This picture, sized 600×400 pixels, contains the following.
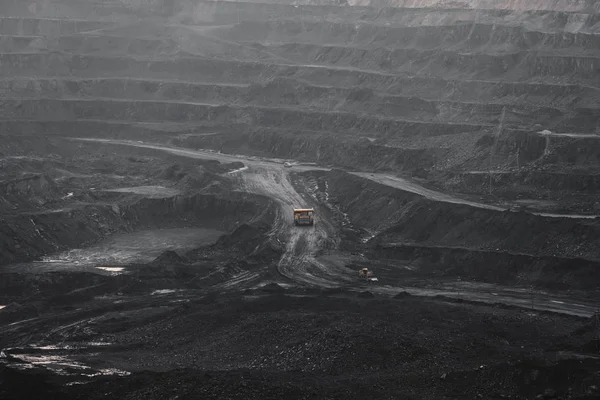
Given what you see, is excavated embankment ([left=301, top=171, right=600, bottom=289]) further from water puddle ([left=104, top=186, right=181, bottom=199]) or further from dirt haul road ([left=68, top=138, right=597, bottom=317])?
water puddle ([left=104, top=186, right=181, bottom=199])

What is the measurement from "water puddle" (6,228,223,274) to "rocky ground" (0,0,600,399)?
0.93 feet

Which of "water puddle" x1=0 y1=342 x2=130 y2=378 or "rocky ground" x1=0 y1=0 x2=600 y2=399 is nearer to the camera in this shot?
"water puddle" x1=0 y1=342 x2=130 y2=378

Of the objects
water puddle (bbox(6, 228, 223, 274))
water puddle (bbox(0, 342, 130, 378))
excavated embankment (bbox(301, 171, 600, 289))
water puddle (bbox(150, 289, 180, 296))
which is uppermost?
excavated embankment (bbox(301, 171, 600, 289))

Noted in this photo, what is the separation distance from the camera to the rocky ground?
36469 mm

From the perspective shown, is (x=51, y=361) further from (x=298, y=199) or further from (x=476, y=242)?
(x=298, y=199)

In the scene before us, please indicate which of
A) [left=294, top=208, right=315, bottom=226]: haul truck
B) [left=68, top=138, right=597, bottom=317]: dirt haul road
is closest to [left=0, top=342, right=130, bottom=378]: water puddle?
[left=68, top=138, right=597, bottom=317]: dirt haul road

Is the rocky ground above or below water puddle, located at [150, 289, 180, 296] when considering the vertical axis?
above

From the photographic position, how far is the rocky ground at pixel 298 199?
36469mm

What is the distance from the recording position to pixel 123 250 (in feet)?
189

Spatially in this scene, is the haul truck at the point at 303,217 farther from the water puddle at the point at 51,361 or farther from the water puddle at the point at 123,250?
the water puddle at the point at 51,361

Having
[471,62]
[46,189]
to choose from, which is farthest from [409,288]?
[471,62]

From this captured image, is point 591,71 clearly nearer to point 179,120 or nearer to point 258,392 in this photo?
point 179,120

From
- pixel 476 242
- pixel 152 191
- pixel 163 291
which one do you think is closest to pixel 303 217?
pixel 476 242

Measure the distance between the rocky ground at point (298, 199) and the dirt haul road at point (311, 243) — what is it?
0.75 ft
